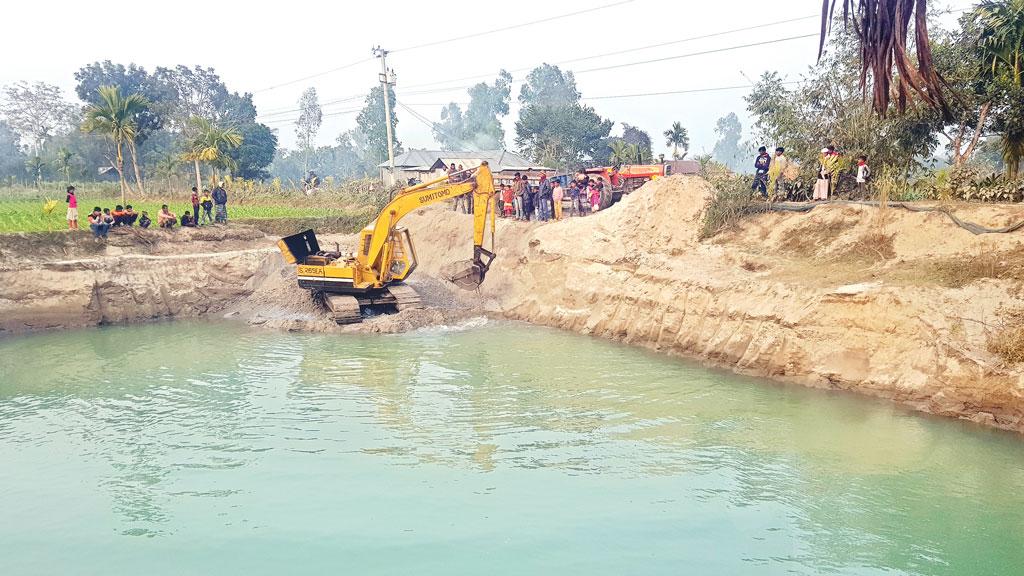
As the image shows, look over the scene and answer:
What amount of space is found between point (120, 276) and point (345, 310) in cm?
754

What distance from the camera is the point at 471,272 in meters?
19.8

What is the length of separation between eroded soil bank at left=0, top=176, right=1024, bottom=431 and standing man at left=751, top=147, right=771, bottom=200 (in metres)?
1.22

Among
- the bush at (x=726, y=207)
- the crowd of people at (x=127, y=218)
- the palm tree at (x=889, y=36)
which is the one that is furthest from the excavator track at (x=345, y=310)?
the palm tree at (x=889, y=36)

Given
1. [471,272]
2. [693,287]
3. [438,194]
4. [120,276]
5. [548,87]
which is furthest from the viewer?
[548,87]

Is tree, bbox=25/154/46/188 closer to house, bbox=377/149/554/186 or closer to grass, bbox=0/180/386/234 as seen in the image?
grass, bbox=0/180/386/234

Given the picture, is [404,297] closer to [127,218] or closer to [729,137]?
[127,218]

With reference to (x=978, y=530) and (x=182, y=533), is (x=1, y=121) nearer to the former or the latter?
(x=182, y=533)

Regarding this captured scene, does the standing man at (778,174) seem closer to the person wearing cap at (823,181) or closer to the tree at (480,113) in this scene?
the person wearing cap at (823,181)

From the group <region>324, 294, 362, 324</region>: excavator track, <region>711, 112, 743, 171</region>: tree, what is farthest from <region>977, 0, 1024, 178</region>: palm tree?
<region>711, 112, 743, 171</region>: tree

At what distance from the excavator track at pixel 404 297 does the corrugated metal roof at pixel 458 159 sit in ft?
98.8

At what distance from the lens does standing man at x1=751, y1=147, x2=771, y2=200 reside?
725 inches

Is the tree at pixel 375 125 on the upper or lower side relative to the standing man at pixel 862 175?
upper

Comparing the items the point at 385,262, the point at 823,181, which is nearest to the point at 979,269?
the point at 823,181

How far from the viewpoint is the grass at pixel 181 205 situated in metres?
23.7
